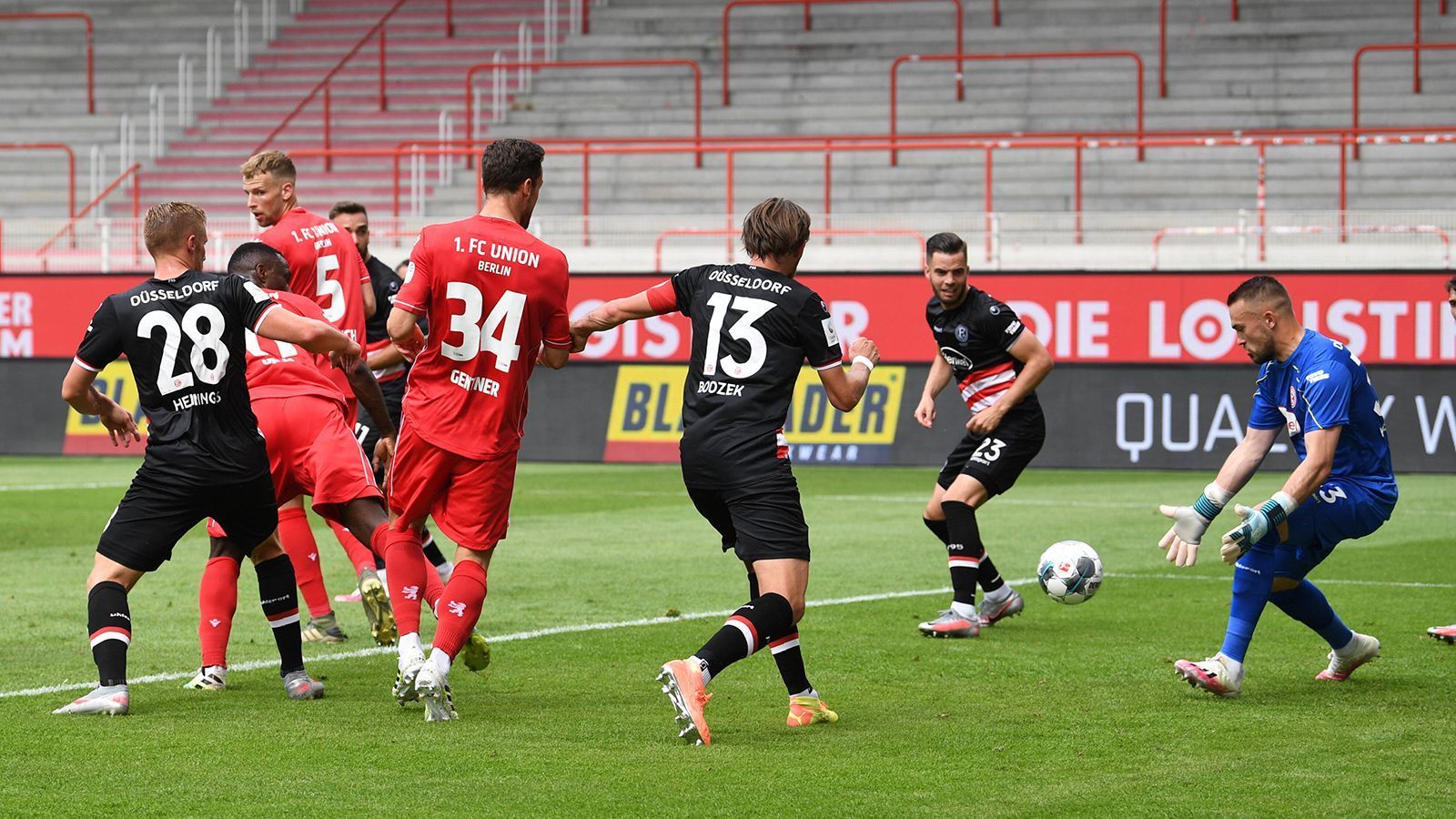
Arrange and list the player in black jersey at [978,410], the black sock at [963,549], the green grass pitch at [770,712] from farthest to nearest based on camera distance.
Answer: the player in black jersey at [978,410]
the black sock at [963,549]
the green grass pitch at [770,712]

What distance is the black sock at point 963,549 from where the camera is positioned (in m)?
9.70

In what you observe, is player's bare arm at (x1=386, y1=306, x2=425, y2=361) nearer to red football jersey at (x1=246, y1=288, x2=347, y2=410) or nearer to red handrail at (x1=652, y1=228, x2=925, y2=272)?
red football jersey at (x1=246, y1=288, x2=347, y2=410)

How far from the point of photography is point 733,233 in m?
26.0

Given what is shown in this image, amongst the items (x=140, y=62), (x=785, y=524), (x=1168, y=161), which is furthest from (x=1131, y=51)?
(x=785, y=524)

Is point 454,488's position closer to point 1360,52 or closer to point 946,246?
point 946,246

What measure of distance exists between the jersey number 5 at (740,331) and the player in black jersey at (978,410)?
2.87 m

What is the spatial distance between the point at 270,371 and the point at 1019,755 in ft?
13.7

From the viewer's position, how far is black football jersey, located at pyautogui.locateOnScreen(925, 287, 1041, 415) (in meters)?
10.1

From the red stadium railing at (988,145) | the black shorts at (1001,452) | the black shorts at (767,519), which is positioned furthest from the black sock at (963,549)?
the red stadium railing at (988,145)

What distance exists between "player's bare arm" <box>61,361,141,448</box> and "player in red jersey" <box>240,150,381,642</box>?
158 centimetres

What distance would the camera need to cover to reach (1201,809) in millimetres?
5719

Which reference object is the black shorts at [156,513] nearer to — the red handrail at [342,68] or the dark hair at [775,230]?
the dark hair at [775,230]

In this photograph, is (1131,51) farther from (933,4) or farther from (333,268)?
(333,268)

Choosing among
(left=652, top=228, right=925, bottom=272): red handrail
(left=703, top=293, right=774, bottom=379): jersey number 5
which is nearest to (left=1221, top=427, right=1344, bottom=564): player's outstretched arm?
(left=703, top=293, right=774, bottom=379): jersey number 5
